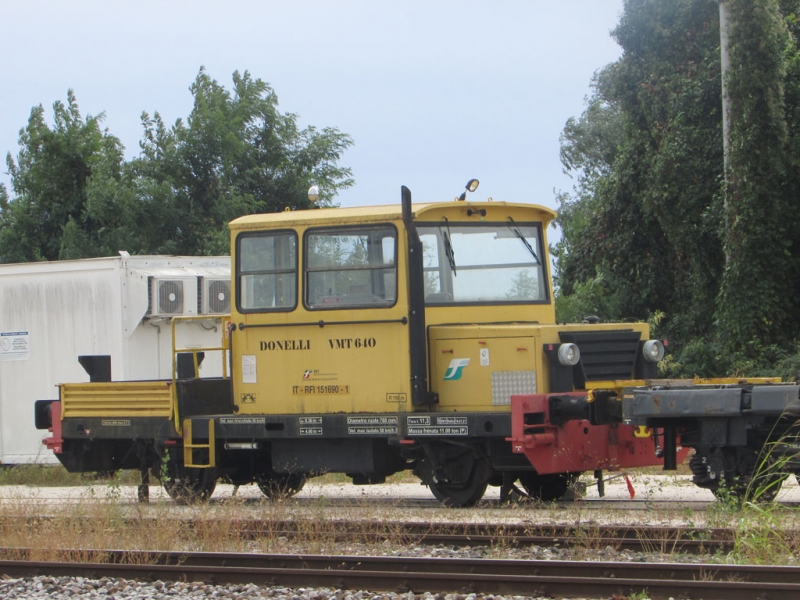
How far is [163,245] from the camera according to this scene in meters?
27.7

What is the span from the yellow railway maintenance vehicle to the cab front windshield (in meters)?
0.01

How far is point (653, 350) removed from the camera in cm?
1073

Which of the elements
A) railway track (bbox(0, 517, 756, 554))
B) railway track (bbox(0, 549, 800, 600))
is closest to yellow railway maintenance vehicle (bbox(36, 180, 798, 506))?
railway track (bbox(0, 517, 756, 554))

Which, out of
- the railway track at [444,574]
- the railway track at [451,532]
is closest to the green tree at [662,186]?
the railway track at [451,532]

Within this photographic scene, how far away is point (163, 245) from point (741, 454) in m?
20.2

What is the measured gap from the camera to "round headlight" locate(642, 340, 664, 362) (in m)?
10.7

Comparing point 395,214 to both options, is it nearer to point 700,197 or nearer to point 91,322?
point 91,322

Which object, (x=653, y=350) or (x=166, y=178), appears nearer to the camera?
(x=653, y=350)

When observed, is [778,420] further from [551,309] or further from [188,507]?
[188,507]

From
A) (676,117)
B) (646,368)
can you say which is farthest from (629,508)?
(676,117)

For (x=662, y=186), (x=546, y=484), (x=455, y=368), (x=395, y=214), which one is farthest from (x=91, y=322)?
(x=662, y=186)

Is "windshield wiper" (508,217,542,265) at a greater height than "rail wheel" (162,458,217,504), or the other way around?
"windshield wiper" (508,217,542,265)

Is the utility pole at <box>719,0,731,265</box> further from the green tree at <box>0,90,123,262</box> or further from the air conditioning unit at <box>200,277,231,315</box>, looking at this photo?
A: the green tree at <box>0,90,123,262</box>

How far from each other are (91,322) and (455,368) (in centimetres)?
782
